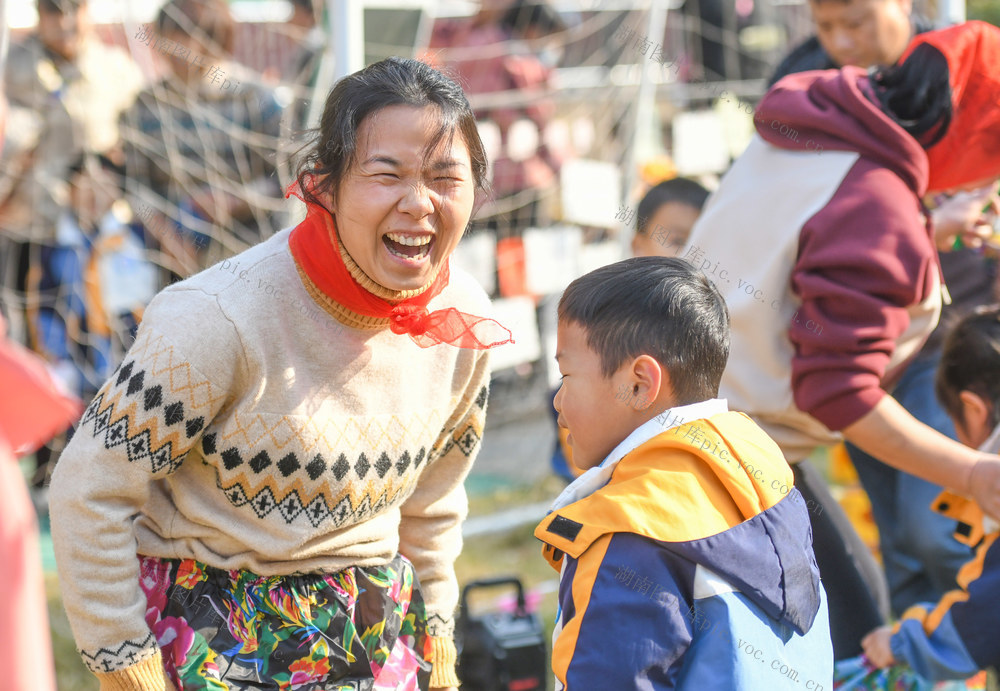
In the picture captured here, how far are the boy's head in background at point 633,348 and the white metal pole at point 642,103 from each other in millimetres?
2860

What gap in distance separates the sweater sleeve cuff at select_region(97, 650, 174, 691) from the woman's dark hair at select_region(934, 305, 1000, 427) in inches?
69.4

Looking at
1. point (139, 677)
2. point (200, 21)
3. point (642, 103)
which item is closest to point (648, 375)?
point (139, 677)

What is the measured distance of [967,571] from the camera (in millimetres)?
2201

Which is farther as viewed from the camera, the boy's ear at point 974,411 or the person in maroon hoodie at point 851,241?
the boy's ear at point 974,411

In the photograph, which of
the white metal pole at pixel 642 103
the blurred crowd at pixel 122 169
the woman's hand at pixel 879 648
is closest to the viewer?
the woman's hand at pixel 879 648

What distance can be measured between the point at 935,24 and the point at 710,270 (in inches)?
41.8

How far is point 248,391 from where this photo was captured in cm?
161

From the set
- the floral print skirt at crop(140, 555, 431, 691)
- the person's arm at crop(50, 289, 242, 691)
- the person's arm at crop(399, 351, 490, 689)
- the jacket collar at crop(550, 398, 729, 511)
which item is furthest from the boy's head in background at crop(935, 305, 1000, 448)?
the person's arm at crop(50, 289, 242, 691)

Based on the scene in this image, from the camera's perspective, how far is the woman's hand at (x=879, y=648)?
2.23 metres

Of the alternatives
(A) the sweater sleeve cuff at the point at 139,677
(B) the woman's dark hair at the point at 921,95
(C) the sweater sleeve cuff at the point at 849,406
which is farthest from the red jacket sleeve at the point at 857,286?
(A) the sweater sleeve cuff at the point at 139,677

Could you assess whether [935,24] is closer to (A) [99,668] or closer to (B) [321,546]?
(B) [321,546]

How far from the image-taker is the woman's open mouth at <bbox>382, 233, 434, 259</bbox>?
1646mm

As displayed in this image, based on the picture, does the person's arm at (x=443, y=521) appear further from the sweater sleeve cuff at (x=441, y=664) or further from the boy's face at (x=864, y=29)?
the boy's face at (x=864, y=29)

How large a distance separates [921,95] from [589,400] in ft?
3.30
